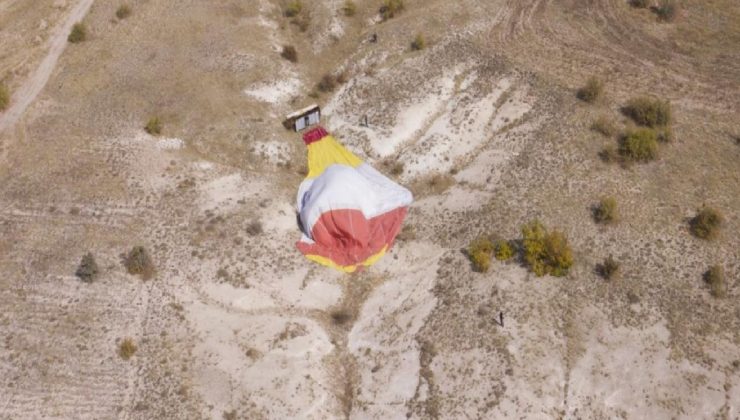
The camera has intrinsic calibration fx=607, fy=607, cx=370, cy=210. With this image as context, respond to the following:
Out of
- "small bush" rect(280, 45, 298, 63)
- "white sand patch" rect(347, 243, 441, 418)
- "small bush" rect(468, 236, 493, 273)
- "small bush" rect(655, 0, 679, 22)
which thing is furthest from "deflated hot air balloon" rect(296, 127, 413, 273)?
"small bush" rect(655, 0, 679, 22)

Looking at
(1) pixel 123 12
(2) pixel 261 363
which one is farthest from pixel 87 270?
(1) pixel 123 12

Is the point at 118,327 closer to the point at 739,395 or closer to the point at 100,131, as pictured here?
the point at 100,131

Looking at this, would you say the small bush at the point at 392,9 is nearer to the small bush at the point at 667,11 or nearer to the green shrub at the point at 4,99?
the small bush at the point at 667,11

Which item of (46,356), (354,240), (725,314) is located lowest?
(46,356)

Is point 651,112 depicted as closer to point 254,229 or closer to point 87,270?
point 254,229

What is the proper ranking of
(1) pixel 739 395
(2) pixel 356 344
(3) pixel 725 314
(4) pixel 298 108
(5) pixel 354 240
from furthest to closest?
(4) pixel 298 108 → (5) pixel 354 240 → (2) pixel 356 344 → (3) pixel 725 314 → (1) pixel 739 395

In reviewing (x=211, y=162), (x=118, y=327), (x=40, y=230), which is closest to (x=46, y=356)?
(x=118, y=327)

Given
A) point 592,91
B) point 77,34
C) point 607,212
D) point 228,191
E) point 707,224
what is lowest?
point 228,191
